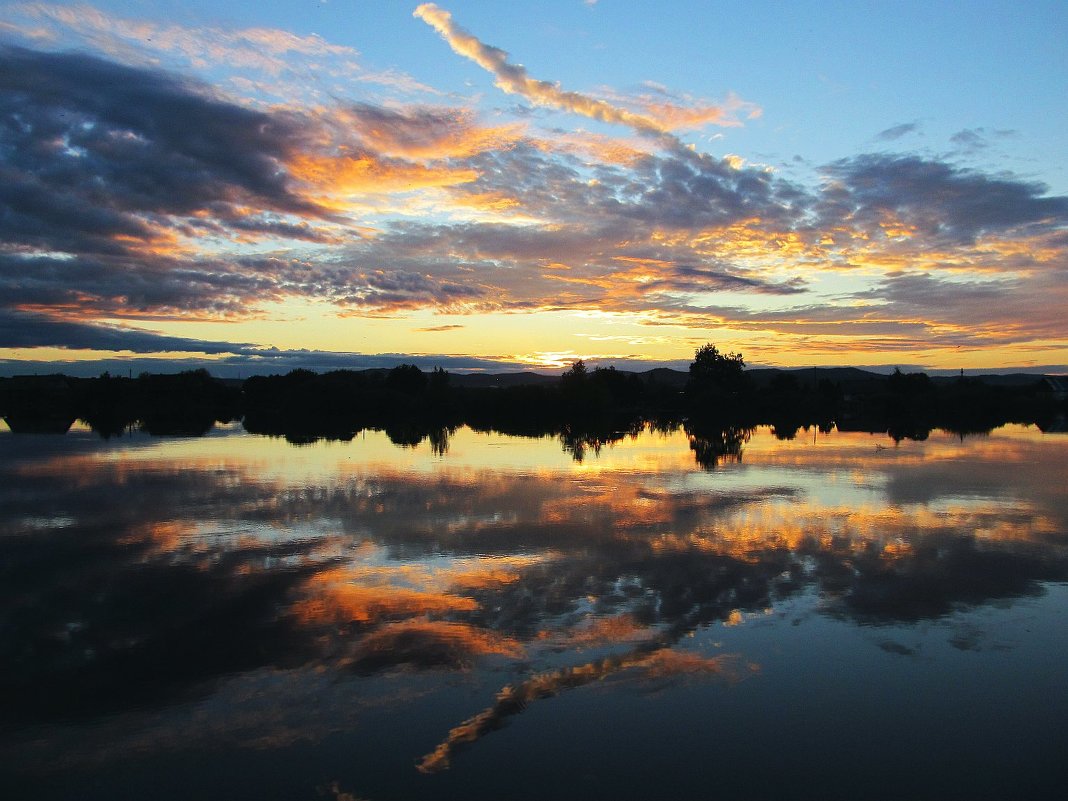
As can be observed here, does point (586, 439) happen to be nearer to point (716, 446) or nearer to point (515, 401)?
point (716, 446)

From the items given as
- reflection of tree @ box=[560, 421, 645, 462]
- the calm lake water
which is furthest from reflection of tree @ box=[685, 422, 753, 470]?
the calm lake water

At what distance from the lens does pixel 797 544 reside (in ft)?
47.3

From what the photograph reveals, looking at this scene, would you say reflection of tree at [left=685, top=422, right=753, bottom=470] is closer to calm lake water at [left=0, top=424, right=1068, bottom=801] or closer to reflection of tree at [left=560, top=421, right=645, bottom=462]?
reflection of tree at [left=560, top=421, right=645, bottom=462]

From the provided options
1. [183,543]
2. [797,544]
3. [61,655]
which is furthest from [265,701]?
[797,544]

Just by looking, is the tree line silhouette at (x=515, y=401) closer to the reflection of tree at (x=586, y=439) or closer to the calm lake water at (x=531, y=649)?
the reflection of tree at (x=586, y=439)

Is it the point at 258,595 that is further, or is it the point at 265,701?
the point at 258,595

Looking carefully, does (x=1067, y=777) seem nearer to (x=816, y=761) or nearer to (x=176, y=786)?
(x=816, y=761)

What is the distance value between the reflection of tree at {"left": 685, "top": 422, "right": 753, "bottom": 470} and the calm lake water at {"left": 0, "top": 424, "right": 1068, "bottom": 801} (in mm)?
12094

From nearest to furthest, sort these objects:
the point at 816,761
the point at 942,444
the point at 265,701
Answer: the point at 816,761, the point at 265,701, the point at 942,444

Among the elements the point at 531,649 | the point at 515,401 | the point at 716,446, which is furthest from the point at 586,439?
the point at 515,401

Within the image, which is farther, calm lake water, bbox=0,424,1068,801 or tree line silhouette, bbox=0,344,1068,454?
tree line silhouette, bbox=0,344,1068,454

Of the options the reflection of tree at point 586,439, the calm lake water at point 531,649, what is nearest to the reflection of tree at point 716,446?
the reflection of tree at point 586,439

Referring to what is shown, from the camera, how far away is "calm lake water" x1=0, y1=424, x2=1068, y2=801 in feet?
20.8

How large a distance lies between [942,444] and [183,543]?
37.9 meters
